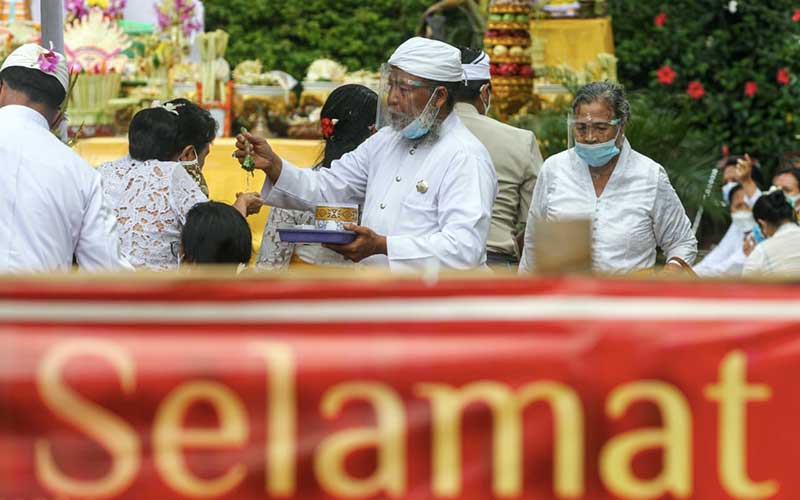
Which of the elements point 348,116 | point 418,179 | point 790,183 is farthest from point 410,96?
point 790,183

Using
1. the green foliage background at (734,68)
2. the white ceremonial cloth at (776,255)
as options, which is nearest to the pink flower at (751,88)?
the green foliage background at (734,68)

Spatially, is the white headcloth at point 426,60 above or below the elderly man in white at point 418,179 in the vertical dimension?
above

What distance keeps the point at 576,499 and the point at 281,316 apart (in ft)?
2.03

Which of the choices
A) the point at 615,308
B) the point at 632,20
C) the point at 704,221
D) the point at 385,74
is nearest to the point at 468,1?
the point at 632,20

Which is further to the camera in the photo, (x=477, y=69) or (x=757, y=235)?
(x=757, y=235)

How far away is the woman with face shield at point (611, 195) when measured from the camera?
18.1 ft

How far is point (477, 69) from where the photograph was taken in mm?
6281

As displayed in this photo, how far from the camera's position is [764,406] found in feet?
8.89

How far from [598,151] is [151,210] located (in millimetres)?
1659

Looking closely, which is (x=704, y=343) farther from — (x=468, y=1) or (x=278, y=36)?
(x=278, y=36)

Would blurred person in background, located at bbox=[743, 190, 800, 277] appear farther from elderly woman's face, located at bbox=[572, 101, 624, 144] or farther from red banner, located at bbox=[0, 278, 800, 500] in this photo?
red banner, located at bbox=[0, 278, 800, 500]

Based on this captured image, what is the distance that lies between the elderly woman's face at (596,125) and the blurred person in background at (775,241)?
142 centimetres

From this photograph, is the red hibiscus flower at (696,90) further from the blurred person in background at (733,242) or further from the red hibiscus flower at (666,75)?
the blurred person in background at (733,242)

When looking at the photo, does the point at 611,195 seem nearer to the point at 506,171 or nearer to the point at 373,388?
the point at 506,171
